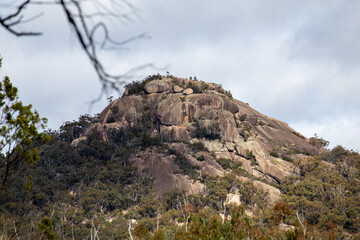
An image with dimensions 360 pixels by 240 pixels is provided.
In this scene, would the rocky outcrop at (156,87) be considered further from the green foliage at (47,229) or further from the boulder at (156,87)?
the green foliage at (47,229)

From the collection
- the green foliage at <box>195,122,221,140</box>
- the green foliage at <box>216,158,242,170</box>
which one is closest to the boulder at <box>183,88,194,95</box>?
the green foliage at <box>195,122,221,140</box>

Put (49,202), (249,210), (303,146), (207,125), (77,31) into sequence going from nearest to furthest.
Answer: (77,31) < (249,210) < (49,202) < (207,125) < (303,146)

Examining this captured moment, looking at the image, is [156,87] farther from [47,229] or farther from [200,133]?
[47,229]

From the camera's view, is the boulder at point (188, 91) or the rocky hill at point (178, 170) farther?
the boulder at point (188, 91)

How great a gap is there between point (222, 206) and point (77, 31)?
207 ft

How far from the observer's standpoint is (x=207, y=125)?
276 ft

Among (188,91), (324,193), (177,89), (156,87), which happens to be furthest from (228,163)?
(156,87)

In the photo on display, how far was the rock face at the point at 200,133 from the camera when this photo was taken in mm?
75188

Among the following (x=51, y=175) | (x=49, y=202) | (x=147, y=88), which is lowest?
(x=49, y=202)

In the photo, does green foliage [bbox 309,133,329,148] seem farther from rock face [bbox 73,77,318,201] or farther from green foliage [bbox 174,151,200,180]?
green foliage [bbox 174,151,200,180]

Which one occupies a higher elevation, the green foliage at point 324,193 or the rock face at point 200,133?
the rock face at point 200,133

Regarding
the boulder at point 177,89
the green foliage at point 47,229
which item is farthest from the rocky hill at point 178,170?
the green foliage at point 47,229

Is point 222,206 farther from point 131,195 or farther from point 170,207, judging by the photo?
point 131,195

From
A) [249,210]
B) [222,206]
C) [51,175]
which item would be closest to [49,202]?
[51,175]
